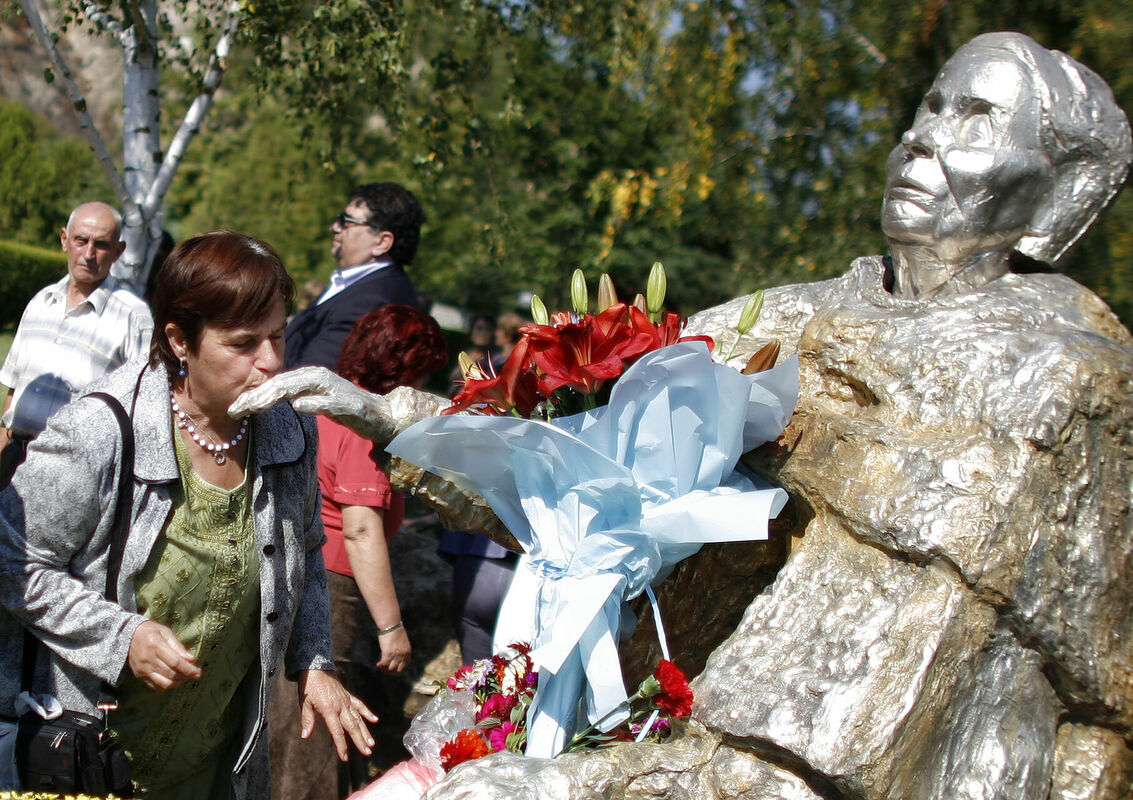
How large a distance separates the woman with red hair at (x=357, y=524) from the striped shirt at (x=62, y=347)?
1.29 meters

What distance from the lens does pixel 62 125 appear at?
38906 mm

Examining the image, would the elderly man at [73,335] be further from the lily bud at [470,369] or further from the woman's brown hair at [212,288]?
the lily bud at [470,369]

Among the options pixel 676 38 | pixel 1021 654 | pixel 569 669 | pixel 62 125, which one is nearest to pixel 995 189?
pixel 1021 654

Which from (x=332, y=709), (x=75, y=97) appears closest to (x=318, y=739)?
(x=332, y=709)

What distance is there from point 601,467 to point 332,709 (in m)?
1.00

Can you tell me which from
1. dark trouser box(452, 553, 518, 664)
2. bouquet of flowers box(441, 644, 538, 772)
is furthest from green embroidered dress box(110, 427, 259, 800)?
dark trouser box(452, 553, 518, 664)

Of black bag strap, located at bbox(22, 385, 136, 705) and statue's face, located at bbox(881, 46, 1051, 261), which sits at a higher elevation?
statue's face, located at bbox(881, 46, 1051, 261)

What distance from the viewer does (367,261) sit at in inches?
186

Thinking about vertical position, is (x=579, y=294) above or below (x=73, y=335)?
above

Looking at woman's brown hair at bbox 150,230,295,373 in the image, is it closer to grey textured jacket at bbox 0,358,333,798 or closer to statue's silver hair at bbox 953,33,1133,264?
grey textured jacket at bbox 0,358,333,798

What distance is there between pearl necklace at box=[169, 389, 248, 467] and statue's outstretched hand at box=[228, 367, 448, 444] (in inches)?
15.5

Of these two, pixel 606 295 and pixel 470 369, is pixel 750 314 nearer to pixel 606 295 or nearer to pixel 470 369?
pixel 606 295

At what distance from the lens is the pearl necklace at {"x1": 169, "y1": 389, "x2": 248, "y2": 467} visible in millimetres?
2461

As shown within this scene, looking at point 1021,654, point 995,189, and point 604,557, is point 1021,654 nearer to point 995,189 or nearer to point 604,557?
point 604,557
